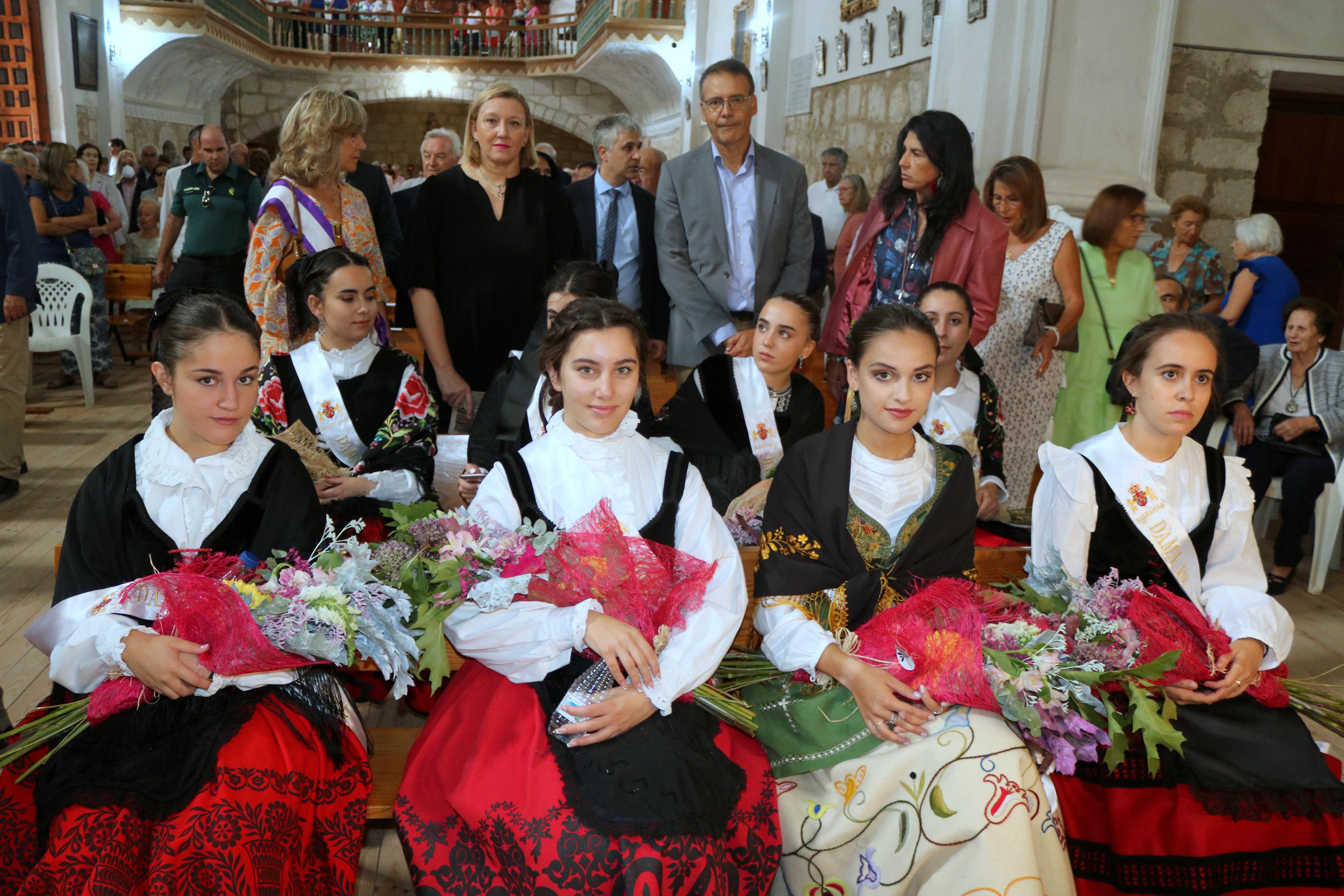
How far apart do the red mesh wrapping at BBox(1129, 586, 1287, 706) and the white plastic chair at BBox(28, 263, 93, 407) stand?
21.0 ft

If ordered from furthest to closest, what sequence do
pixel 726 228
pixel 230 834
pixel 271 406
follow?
pixel 726 228 < pixel 271 406 < pixel 230 834

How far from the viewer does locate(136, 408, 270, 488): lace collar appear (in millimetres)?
1949

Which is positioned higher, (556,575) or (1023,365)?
(1023,365)

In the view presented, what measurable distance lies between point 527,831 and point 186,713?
0.61m

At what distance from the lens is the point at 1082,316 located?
13.4ft

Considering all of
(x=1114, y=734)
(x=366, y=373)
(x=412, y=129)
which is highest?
(x=412, y=129)

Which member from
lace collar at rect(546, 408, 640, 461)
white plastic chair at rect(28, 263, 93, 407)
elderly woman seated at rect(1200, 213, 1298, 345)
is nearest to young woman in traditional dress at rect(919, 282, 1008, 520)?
lace collar at rect(546, 408, 640, 461)

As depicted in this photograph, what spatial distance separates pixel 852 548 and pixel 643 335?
65 cm

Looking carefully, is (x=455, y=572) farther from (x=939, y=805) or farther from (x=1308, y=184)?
(x=1308, y=184)

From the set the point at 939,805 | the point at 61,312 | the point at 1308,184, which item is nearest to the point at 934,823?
the point at 939,805

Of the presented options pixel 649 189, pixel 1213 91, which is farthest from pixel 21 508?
pixel 1213 91

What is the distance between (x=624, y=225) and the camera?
160 inches

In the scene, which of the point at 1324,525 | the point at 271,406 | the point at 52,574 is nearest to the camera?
the point at 271,406

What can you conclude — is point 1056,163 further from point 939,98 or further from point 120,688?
point 120,688
